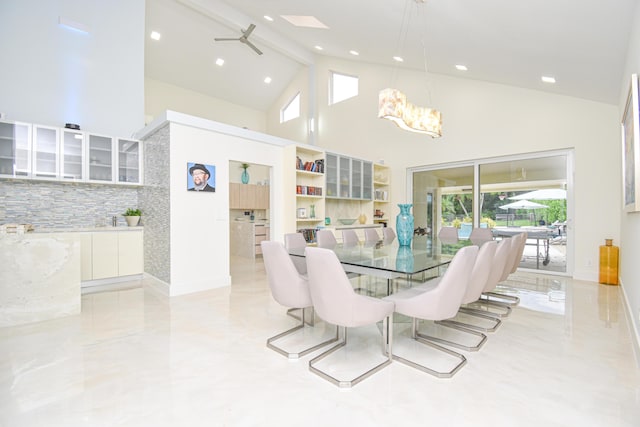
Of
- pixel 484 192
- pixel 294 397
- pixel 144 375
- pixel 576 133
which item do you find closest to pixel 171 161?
pixel 144 375

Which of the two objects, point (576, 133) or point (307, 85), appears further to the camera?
point (307, 85)

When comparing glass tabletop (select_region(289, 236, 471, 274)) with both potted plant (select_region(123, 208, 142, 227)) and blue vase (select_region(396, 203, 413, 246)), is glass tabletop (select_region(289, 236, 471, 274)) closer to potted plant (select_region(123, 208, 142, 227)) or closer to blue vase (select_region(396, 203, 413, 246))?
blue vase (select_region(396, 203, 413, 246))

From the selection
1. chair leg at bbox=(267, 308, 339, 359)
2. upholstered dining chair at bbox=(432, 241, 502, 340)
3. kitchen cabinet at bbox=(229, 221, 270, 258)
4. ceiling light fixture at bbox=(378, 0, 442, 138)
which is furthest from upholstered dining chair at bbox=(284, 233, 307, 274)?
kitchen cabinet at bbox=(229, 221, 270, 258)

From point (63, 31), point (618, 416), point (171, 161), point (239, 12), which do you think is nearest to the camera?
point (618, 416)

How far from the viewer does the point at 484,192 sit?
19.1ft

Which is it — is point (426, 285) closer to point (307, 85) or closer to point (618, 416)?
point (618, 416)

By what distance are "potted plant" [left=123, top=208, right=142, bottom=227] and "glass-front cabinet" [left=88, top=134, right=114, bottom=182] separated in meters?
0.58

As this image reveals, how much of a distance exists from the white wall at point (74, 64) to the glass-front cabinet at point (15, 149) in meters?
0.51

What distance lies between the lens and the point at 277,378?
1.92 m

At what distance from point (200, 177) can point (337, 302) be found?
3078 mm

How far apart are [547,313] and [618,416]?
1803 mm

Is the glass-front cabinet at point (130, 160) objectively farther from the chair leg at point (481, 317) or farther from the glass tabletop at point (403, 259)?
the chair leg at point (481, 317)

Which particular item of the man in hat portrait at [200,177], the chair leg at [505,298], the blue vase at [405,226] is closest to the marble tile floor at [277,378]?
the chair leg at [505,298]

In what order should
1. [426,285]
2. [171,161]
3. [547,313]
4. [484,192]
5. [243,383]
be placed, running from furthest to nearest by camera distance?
[484,192]
[171,161]
[547,313]
[426,285]
[243,383]
